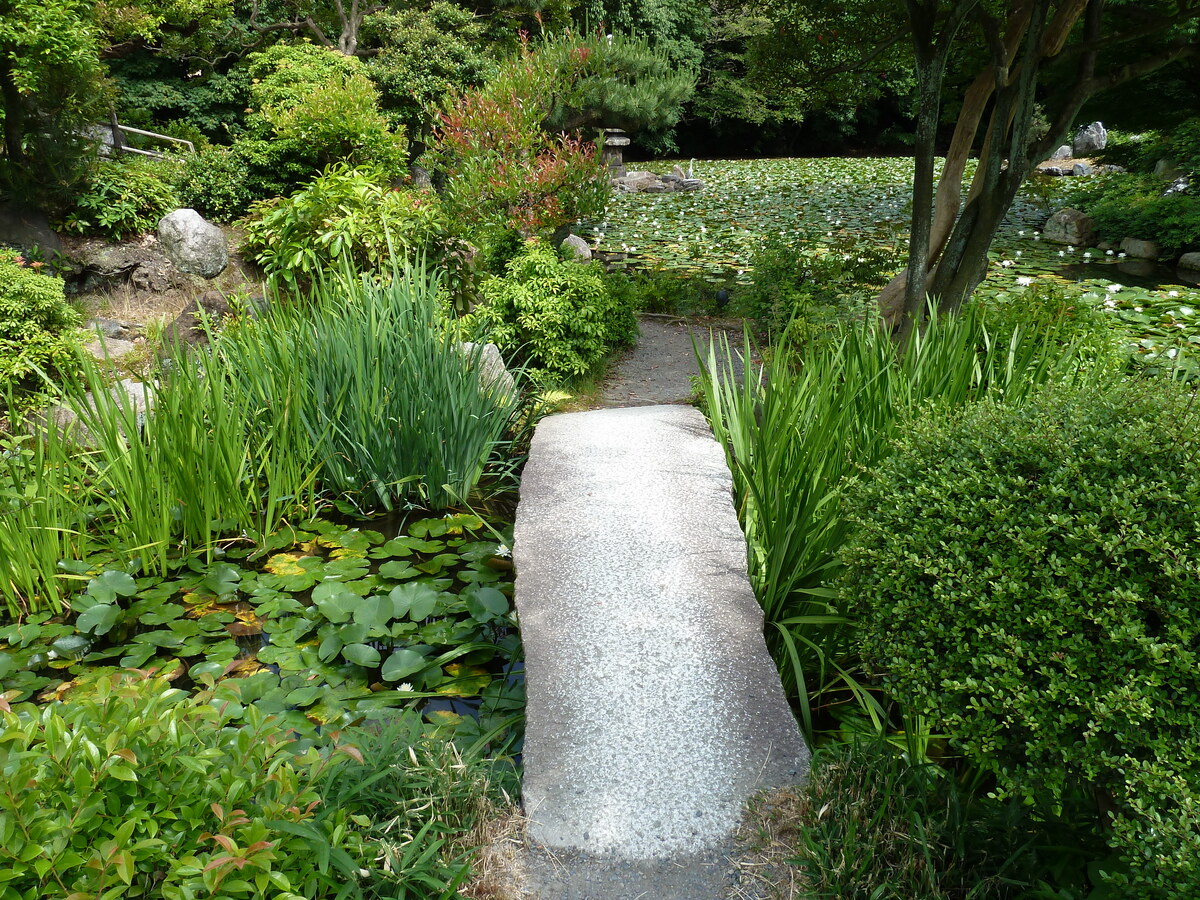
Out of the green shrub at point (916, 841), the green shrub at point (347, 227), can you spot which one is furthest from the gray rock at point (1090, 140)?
the green shrub at point (916, 841)

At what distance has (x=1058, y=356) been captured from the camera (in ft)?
11.7

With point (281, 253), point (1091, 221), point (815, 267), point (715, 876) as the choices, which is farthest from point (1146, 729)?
point (1091, 221)

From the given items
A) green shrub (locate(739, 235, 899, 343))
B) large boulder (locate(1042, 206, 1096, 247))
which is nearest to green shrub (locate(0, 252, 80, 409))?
green shrub (locate(739, 235, 899, 343))

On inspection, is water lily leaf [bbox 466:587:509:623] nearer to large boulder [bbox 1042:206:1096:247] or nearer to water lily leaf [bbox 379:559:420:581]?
water lily leaf [bbox 379:559:420:581]

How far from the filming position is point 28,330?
16.9ft

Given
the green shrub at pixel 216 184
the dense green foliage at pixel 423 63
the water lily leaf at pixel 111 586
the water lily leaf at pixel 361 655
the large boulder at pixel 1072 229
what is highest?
the dense green foliage at pixel 423 63

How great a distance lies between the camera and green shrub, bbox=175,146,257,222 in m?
7.93

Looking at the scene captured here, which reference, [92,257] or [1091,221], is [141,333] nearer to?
[92,257]

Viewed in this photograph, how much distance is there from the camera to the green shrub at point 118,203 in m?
6.92

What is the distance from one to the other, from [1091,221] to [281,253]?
8375 millimetres

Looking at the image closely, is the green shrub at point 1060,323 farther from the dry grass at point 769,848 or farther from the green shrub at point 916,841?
the dry grass at point 769,848

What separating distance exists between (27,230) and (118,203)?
0.75 metres

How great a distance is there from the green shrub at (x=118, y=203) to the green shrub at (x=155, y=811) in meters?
6.82

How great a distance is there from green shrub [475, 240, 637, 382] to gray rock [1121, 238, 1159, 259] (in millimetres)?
6138
